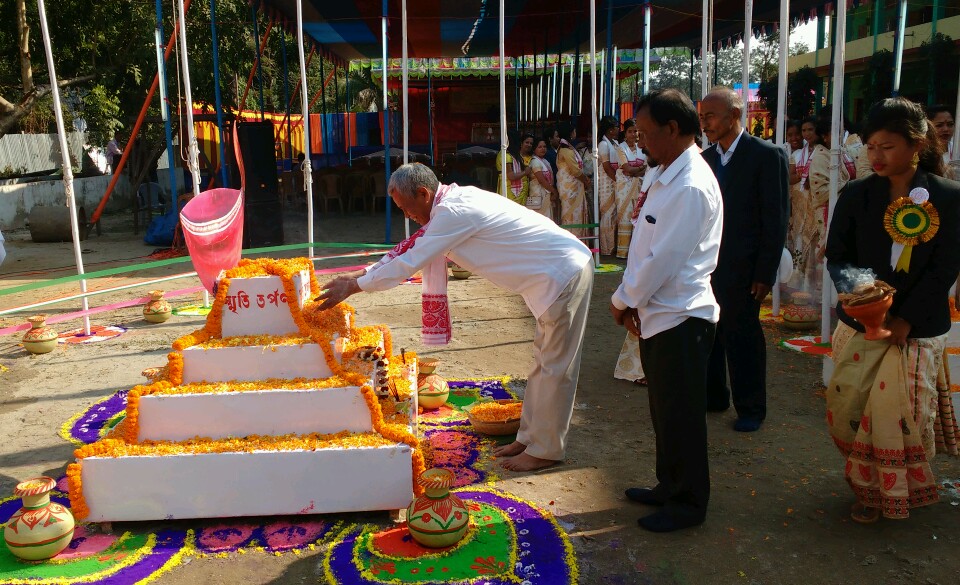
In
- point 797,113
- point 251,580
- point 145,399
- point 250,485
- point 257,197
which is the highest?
point 797,113

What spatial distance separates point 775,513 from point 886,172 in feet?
5.24

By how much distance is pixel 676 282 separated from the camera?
9.99 ft

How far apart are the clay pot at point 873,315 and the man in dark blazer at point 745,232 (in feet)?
3.95

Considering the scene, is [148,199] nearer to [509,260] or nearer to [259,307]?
[259,307]

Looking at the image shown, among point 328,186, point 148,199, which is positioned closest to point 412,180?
point 328,186

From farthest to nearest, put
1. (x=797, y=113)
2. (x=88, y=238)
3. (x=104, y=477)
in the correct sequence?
(x=797, y=113)
(x=88, y=238)
(x=104, y=477)

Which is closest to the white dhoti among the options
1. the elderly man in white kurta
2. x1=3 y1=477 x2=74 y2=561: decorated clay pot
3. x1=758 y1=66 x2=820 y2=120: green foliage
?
the elderly man in white kurta

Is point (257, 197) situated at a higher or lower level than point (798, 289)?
higher

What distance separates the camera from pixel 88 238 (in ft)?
45.7

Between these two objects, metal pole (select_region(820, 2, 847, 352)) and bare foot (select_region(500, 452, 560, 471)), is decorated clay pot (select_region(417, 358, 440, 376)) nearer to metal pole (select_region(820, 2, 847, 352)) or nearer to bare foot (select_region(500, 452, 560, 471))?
bare foot (select_region(500, 452, 560, 471))

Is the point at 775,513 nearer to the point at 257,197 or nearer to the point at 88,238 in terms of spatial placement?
A: the point at 257,197

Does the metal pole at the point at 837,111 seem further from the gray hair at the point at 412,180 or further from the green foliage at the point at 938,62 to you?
the green foliage at the point at 938,62

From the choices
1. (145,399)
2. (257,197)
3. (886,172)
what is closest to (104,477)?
(145,399)

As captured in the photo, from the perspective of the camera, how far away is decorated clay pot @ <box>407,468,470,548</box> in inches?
126
